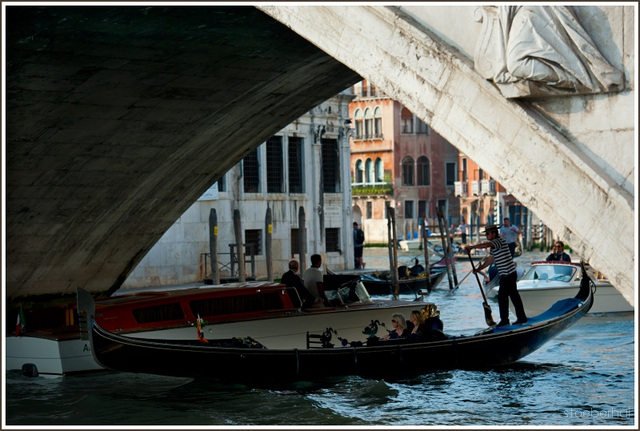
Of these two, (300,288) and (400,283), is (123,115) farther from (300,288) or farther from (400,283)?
(400,283)

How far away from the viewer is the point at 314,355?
973 cm

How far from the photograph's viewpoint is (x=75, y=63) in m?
8.54

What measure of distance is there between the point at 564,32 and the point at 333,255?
714 inches

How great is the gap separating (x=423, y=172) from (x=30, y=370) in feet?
138

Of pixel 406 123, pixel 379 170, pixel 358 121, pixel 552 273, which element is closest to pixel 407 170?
pixel 379 170

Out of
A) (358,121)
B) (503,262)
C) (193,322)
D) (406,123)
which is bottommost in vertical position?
(193,322)

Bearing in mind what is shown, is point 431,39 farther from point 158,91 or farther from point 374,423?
point 158,91

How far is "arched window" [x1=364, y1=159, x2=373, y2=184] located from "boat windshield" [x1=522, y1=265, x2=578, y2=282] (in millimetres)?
35720

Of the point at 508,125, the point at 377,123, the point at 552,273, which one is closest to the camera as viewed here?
the point at 508,125

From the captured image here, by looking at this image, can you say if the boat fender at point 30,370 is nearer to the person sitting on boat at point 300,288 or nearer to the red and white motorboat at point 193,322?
the red and white motorboat at point 193,322

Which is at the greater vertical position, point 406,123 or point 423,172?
point 406,123

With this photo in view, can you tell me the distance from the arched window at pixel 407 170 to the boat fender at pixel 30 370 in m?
41.0

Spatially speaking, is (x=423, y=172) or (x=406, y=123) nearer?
(x=406, y=123)

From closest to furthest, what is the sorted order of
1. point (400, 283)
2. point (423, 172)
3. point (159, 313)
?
point (159, 313)
point (400, 283)
point (423, 172)
